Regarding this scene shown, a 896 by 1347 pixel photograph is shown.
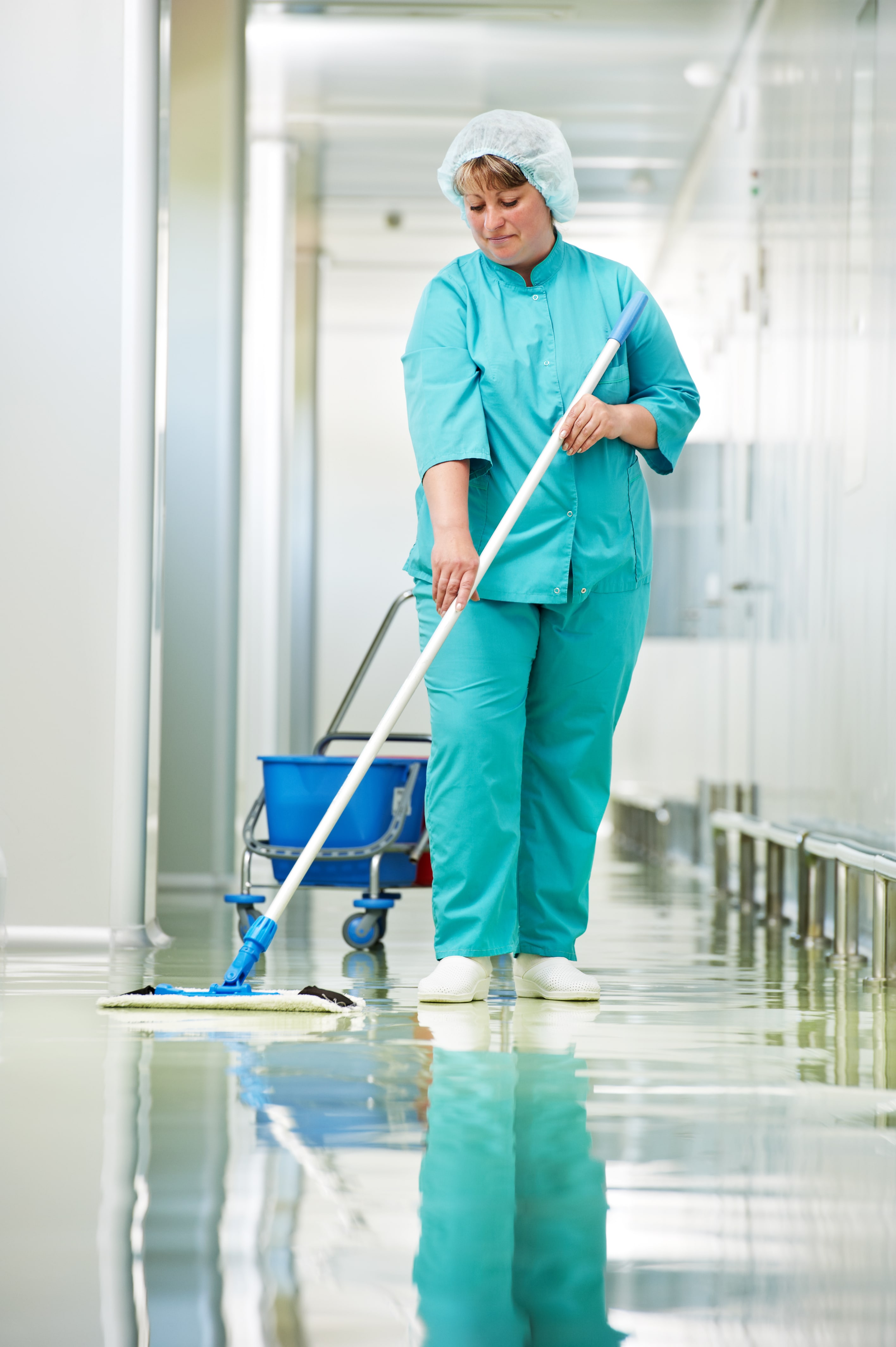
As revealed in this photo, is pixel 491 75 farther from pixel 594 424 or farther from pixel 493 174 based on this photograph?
pixel 594 424

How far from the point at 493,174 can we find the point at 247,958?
3.67ft

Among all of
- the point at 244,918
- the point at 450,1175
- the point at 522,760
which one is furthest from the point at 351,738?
the point at 450,1175

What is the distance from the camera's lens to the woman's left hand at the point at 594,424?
2070 millimetres

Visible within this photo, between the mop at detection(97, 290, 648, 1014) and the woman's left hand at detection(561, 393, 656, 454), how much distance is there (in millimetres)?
17

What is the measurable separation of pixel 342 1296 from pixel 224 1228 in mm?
149

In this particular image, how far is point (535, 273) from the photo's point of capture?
87.4 inches

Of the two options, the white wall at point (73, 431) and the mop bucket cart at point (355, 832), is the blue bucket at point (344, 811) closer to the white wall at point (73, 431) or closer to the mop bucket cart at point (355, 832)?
the mop bucket cart at point (355, 832)

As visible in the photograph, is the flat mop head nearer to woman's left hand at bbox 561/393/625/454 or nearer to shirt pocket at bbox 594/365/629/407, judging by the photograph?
woman's left hand at bbox 561/393/625/454

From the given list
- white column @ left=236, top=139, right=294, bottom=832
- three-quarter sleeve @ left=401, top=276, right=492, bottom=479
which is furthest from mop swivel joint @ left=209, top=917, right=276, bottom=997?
white column @ left=236, top=139, right=294, bottom=832

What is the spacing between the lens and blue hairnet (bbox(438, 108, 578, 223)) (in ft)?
7.02

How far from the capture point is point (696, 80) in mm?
5199

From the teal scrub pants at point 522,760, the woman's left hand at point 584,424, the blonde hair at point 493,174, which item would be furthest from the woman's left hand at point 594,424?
the blonde hair at point 493,174

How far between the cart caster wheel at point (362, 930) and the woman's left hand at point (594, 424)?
3.35ft

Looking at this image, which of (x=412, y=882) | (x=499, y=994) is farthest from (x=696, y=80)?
(x=499, y=994)
